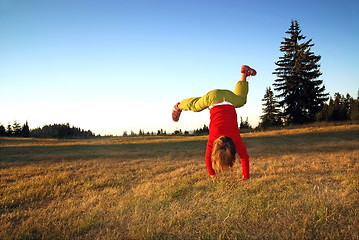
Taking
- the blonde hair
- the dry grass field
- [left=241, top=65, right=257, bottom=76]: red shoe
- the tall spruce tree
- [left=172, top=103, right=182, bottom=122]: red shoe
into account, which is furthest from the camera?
the tall spruce tree

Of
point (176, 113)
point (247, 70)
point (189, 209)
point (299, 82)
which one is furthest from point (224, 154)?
point (299, 82)

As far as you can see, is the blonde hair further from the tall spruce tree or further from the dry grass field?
the tall spruce tree

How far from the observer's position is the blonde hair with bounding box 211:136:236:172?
173 inches

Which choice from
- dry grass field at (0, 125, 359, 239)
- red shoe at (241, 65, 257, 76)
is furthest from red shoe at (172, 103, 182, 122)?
red shoe at (241, 65, 257, 76)

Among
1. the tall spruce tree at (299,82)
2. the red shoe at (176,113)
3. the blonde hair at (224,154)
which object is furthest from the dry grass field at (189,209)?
the tall spruce tree at (299,82)

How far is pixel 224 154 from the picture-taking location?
4.41 metres

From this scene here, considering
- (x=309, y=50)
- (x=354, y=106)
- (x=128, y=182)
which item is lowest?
(x=128, y=182)

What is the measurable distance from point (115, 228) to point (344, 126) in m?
21.2

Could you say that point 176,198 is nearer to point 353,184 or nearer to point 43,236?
point 43,236

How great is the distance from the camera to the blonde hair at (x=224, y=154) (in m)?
4.41

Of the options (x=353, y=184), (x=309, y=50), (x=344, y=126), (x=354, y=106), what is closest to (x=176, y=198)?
(x=353, y=184)

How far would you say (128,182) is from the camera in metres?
5.81

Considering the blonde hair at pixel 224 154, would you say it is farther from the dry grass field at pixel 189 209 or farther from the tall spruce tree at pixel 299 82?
the tall spruce tree at pixel 299 82

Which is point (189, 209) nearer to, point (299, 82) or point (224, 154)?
point (224, 154)
